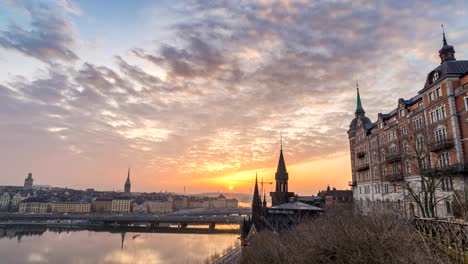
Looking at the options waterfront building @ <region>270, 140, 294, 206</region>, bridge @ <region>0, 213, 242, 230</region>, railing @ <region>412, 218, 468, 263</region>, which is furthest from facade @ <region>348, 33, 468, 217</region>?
bridge @ <region>0, 213, 242, 230</region>

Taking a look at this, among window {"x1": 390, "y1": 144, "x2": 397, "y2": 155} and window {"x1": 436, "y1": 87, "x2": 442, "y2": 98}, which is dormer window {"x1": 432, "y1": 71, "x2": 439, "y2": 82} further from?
window {"x1": 390, "y1": 144, "x2": 397, "y2": 155}

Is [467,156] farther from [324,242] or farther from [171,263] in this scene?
[171,263]

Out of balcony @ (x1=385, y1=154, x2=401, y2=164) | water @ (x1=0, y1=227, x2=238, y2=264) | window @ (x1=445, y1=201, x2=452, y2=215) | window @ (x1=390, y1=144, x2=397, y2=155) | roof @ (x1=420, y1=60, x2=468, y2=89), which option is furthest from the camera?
water @ (x1=0, y1=227, x2=238, y2=264)

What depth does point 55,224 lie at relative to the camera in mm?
137625

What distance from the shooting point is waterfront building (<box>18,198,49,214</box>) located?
188750 mm

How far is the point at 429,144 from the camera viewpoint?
34.3 metres

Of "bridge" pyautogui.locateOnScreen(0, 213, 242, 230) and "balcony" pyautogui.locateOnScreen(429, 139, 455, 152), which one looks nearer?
"balcony" pyautogui.locateOnScreen(429, 139, 455, 152)

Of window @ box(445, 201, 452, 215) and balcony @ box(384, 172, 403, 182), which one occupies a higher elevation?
balcony @ box(384, 172, 403, 182)

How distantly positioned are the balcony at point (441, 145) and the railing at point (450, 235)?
22.4 metres

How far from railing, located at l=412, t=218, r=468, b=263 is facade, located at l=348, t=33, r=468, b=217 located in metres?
11.5

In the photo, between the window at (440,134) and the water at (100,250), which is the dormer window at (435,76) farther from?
the water at (100,250)

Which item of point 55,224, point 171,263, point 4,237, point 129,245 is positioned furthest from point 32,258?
point 55,224

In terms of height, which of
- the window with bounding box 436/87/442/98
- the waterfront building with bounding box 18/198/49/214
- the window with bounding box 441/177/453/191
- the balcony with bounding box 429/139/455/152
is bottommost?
the waterfront building with bounding box 18/198/49/214

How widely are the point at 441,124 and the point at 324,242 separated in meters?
27.7
